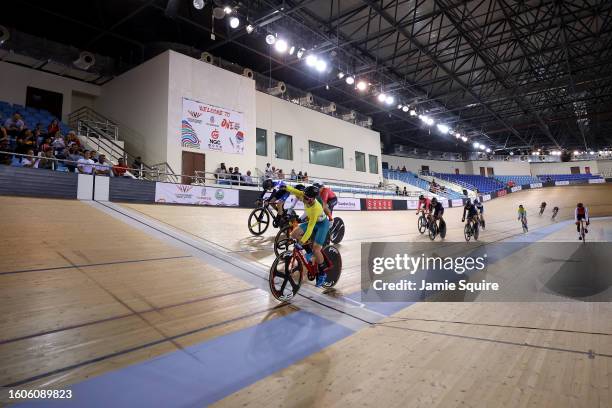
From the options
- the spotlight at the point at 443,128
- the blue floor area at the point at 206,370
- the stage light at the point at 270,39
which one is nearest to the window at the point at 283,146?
the stage light at the point at 270,39

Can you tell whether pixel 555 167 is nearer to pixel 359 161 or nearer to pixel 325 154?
pixel 359 161

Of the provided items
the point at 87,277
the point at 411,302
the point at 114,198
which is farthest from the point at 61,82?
the point at 411,302

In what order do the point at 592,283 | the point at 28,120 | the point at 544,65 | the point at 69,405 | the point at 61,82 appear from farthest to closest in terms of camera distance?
the point at 544,65 < the point at 61,82 < the point at 28,120 < the point at 592,283 < the point at 69,405

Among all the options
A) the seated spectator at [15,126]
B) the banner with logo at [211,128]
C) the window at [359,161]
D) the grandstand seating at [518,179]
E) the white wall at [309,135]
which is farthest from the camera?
the grandstand seating at [518,179]

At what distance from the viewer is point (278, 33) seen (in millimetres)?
12852

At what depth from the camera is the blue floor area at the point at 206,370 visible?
6.18 feet

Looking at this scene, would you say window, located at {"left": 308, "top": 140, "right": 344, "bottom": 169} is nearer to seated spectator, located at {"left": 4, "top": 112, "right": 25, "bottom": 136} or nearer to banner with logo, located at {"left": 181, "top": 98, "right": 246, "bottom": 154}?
banner with logo, located at {"left": 181, "top": 98, "right": 246, "bottom": 154}

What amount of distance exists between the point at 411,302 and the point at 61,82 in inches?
707

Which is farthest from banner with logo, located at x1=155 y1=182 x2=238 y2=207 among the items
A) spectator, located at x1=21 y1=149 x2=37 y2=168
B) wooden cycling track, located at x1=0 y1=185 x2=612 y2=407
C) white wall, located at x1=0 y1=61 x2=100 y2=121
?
white wall, located at x1=0 y1=61 x2=100 y2=121

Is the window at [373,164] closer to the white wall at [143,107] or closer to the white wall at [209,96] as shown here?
the white wall at [209,96]

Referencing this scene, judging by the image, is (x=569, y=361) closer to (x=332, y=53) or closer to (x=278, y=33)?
(x=278, y=33)

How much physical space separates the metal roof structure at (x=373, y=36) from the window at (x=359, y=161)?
160 inches

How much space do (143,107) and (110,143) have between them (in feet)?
6.62

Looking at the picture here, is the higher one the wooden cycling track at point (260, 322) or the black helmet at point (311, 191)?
the black helmet at point (311, 191)
